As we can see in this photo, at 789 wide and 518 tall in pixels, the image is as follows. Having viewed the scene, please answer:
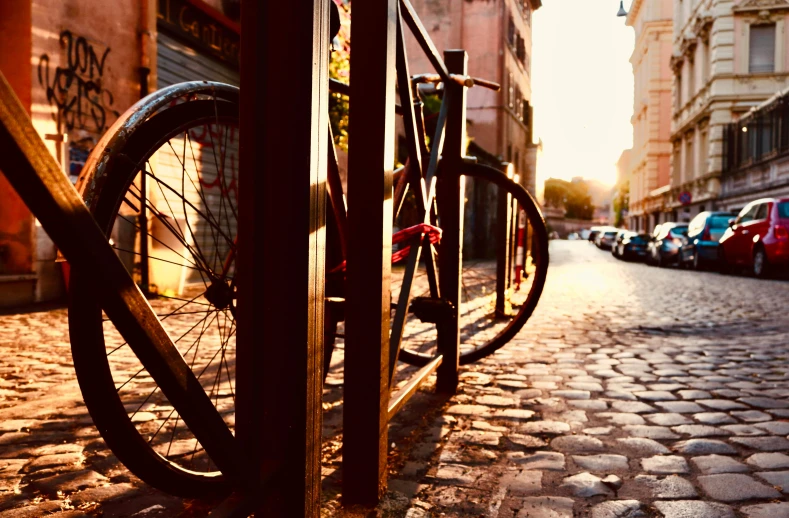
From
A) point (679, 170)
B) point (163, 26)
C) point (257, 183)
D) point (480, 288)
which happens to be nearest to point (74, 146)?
point (163, 26)

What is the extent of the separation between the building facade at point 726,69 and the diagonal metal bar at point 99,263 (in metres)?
34.0

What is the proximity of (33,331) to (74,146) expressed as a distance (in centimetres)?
298

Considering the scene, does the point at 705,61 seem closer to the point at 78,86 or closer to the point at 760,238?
the point at 760,238

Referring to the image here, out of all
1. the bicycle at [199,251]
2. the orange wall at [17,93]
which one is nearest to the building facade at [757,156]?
the orange wall at [17,93]

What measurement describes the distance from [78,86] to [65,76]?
20 centimetres

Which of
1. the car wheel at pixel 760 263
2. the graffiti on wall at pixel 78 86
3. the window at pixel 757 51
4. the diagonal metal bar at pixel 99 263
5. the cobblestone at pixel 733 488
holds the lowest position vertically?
the cobblestone at pixel 733 488

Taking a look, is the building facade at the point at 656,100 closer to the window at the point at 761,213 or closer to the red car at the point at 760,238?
the red car at the point at 760,238

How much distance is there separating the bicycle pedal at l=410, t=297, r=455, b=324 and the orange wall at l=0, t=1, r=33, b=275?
556 cm

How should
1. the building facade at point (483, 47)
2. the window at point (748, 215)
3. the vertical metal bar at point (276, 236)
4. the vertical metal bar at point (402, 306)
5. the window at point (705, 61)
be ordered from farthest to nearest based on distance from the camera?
the window at point (705, 61) < the building facade at point (483, 47) < the window at point (748, 215) < the vertical metal bar at point (402, 306) < the vertical metal bar at point (276, 236)

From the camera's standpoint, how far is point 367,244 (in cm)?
208

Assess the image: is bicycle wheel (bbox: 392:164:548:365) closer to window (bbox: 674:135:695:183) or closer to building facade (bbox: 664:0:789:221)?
building facade (bbox: 664:0:789:221)

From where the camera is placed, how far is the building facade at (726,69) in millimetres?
31891

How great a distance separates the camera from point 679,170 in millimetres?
42156

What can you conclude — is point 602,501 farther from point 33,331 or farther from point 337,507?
point 33,331
